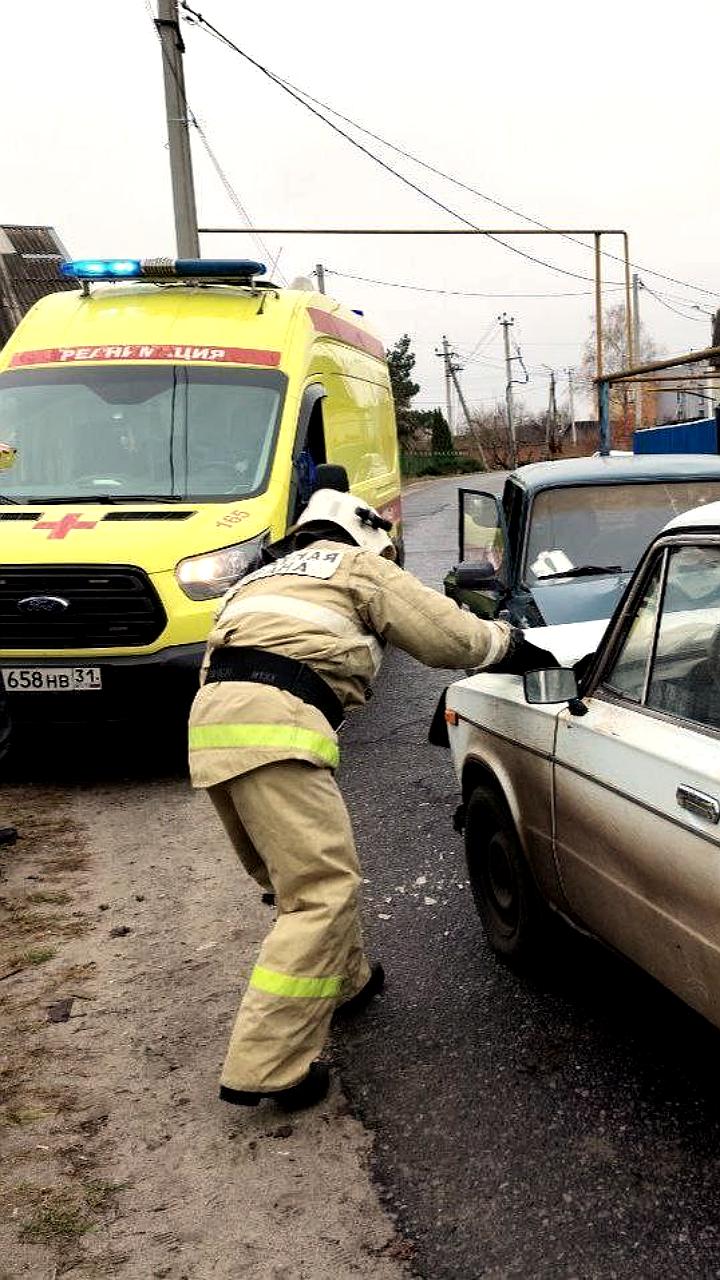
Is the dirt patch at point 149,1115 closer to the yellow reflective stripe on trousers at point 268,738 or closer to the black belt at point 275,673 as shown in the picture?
the yellow reflective stripe on trousers at point 268,738

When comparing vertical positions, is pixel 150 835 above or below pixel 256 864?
below

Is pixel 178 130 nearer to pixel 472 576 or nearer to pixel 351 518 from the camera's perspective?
pixel 472 576

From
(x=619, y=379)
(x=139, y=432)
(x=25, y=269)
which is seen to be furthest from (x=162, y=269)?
(x=25, y=269)

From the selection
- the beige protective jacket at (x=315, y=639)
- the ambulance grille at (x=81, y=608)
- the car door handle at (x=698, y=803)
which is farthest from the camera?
the ambulance grille at (x=81, y=608)

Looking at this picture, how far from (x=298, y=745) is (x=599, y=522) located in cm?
340

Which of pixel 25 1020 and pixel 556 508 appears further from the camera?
pixel 556 508

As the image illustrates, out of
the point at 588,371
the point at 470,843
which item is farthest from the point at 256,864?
the point at 588,371

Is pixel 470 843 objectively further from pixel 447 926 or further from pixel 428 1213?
pixel 428 1213

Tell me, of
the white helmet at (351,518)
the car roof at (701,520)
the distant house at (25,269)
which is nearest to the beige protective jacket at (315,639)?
the white helmet at (351,518)

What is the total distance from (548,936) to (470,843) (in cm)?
52

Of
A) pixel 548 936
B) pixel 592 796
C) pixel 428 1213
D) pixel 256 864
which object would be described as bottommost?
pixel 428 1213

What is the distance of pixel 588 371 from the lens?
8950 centimetres

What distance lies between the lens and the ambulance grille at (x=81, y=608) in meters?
5.80

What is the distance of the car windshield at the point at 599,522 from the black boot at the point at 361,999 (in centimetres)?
263
